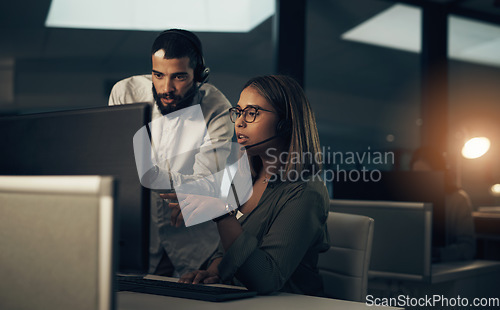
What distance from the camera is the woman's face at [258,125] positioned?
1.25 m

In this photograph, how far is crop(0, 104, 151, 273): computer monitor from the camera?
69 cm

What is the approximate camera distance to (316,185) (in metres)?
1.21

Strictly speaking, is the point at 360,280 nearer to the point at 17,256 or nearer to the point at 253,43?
the point at 17,256

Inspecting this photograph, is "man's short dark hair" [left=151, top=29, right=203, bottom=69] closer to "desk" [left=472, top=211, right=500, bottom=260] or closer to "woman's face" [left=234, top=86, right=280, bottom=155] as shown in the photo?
"woman's face" [left=234, top=86, right=280, bottom=155]

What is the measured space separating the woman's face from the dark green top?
0.49 ft

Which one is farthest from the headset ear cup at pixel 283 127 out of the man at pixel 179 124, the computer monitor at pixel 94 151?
the computer monitor at pixel 94 151

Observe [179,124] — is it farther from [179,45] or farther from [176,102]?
[179,45]

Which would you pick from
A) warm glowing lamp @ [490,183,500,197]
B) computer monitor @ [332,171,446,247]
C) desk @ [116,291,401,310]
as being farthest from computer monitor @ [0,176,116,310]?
warm glowing lamp @ [490,183,500,197]

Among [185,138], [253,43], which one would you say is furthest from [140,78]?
[253,43]

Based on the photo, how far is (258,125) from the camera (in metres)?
1.25

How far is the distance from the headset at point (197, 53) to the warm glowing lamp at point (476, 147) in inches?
79.8

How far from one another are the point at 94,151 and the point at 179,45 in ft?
2.57

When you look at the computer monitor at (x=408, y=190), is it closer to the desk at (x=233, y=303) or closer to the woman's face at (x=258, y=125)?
the woman's face at (x=258, y=125)

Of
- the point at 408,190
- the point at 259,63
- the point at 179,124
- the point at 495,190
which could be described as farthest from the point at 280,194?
the point at 495,190
